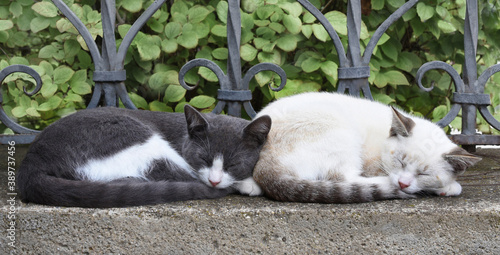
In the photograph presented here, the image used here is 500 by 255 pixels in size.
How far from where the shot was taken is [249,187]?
92.8 inches

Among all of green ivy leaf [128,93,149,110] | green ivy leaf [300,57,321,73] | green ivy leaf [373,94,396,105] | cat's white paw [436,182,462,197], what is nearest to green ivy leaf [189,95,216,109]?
green ivy leaf [128,93,149,110]

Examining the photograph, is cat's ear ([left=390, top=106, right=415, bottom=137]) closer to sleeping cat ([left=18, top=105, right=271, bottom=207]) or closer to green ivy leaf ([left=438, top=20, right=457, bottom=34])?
sleeping cat ([left=18, top=105, right=271, bottom=207])

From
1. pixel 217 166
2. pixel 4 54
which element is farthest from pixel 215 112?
pixel 4 54

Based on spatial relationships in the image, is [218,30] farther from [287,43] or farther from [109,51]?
[109,51]

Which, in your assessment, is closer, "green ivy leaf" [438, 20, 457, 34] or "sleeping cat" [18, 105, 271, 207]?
"sleeping cat" [18, 105, 271, 207]

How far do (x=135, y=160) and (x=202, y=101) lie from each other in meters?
0.92

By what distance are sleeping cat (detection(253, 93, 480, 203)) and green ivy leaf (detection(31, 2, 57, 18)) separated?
171 centimetres

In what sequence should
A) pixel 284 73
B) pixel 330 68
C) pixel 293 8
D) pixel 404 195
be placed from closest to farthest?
pixel 404 195 → pixel 284 73 → pixel 293 8 → pixel 330 68

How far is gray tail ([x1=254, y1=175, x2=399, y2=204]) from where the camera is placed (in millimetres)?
2143

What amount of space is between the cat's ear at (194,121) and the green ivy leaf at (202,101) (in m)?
0.71

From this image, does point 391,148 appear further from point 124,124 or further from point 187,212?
point 124,124

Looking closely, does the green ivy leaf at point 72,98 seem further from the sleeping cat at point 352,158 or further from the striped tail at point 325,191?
the striped tail at point 325,191

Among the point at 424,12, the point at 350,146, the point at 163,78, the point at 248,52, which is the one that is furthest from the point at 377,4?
the point at 163,78

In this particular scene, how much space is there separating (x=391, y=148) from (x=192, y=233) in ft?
3.50
